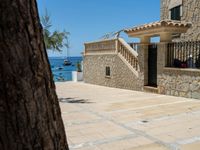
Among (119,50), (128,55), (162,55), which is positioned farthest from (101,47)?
(162,55)

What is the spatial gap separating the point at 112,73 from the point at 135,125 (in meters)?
11.1

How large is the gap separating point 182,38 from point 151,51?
5.23 m

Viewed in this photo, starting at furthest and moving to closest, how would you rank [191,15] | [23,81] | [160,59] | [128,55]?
[191,15]
[128,55]
[160,59]
[23,81]

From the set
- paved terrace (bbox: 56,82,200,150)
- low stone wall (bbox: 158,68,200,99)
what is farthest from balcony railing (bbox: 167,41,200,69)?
paved terrace (bbox: 56,82,200,150)

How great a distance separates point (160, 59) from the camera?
1252 centimetres

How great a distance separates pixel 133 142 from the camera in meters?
5.43

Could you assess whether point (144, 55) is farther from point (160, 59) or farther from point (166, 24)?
point (166, 24)

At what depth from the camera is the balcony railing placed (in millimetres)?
11164

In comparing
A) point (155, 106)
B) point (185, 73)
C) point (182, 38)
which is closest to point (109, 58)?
point (182, 38)

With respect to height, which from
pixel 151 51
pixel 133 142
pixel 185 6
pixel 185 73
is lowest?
pixel 133 142

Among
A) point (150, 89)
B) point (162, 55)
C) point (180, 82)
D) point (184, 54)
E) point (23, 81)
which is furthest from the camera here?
point (150, 89)

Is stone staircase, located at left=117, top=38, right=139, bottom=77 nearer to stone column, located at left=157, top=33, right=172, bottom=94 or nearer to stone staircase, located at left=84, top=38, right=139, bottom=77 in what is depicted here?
stone staircase, located at left=84, top=38, right=139, bottom=77

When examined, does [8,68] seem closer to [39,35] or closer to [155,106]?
[39,35]

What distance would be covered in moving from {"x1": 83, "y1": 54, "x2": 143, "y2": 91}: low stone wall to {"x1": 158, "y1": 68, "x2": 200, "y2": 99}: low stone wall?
6.33ft
